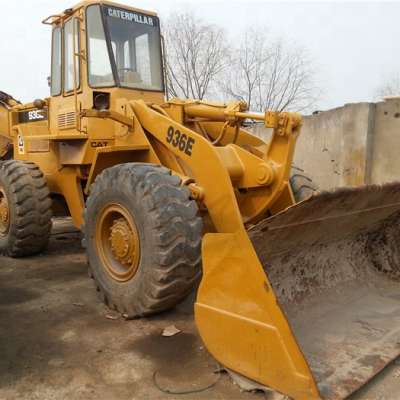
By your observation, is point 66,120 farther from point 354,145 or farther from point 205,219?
point 354,145

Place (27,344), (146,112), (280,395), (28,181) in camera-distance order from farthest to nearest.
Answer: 1. (28,181)
2. (146,112)
3. (27,344)
4. (280,395)

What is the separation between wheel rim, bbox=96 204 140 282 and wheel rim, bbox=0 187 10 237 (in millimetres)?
2103

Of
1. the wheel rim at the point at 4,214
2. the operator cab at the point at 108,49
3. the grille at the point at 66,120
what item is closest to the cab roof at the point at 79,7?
the operator cab at the point at 108,49

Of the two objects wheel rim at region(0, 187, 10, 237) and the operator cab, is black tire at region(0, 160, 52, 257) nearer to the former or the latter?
wheel rim at region(0, 187, 10, 237)

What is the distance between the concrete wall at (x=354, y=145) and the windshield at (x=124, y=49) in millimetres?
4585

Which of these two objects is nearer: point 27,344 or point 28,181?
point 27,344

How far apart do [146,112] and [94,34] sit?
1274 mm

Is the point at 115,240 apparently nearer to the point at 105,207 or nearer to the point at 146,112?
the point at 105,207

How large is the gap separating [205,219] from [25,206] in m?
2.50

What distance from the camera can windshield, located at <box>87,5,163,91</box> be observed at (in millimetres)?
5219

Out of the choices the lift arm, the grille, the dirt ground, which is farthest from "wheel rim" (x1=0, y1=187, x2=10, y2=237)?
the lift arm

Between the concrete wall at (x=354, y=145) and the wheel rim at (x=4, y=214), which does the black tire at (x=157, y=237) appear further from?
the concrete wall at (x=354, y=145)

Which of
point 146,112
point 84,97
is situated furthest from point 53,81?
point 146,112

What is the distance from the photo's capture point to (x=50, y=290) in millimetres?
4906
